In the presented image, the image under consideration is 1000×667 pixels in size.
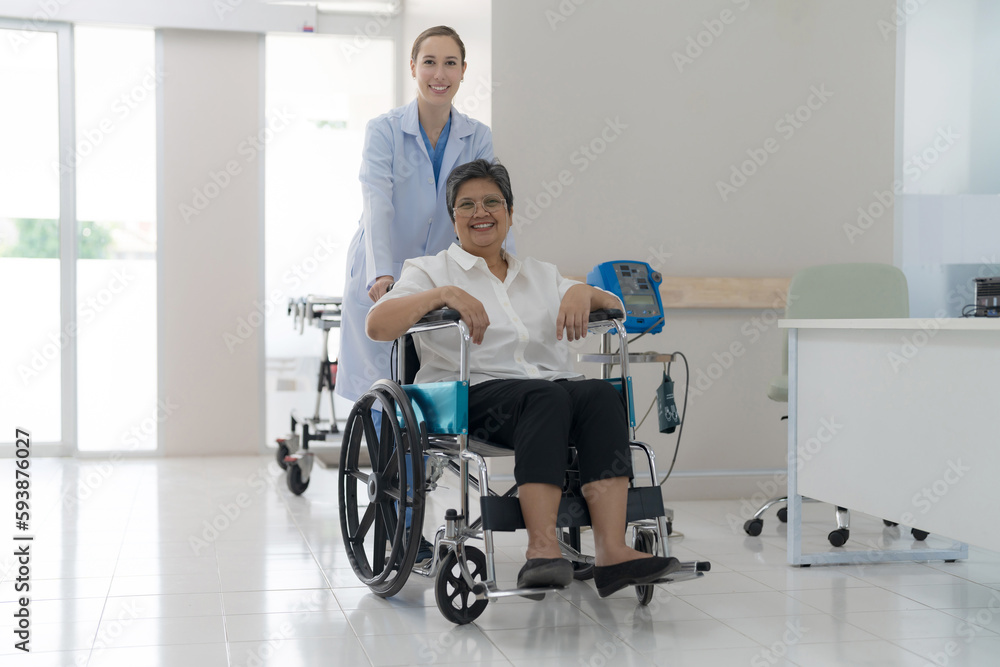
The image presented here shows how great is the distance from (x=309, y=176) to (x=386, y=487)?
3451mm

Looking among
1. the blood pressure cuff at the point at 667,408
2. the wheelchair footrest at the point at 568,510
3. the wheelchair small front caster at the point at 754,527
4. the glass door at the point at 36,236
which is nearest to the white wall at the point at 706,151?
the wheelchair small front caster at the point at 754,527

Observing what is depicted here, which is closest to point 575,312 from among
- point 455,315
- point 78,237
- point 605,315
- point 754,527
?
point 605,315

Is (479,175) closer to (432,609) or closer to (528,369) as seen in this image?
(528,369)

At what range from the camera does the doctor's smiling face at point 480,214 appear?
2301 millimetres

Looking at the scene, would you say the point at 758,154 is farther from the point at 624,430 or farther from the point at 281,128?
the point at 281,128

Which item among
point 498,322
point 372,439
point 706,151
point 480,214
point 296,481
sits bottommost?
point 296,481

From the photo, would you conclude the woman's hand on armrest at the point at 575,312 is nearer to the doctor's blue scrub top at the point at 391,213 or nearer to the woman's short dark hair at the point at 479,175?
the woman's short dark hair at the point at 479,175

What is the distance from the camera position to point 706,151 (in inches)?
150

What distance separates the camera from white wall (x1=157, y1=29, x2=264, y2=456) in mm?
5129

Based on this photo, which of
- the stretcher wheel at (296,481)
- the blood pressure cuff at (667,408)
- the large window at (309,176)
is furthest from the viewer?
the large window at (309,176)

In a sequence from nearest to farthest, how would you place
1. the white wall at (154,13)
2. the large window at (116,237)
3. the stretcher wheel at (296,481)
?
the stretcher wheel at (296,481) < the white wall at (154,13) < the large window at (116,237)

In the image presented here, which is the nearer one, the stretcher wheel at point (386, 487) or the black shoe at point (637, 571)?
the black shoe at point (637, 571)

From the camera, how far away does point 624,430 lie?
205 cm

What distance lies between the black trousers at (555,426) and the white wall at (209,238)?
3.42 metres
